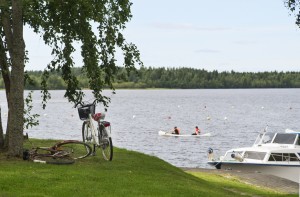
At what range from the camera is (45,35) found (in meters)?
19.5

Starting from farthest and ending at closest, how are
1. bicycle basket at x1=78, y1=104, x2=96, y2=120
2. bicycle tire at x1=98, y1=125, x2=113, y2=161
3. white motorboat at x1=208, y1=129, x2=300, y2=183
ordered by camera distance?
white motorboat at x1=208, y1=129, x2=300, y2=183, bicycle basket at x1=78, y1=104, x2=96, y2=120, bicycle tire at x1=98, y1=125, x2=113, y2=161

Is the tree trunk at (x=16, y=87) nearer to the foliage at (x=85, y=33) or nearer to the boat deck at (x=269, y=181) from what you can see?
the foliage at (x=85, y=33)

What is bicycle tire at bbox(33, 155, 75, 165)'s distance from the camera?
16.9 m

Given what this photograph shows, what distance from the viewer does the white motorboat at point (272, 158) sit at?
34.8m

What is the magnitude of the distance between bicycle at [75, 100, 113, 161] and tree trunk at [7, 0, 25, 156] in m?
2.21

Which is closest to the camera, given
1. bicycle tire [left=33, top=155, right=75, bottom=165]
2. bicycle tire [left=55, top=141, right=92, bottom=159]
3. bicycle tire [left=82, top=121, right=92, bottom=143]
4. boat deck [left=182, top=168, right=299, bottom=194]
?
bicycle tire [left=33, top=155, right=75, bottom=165]

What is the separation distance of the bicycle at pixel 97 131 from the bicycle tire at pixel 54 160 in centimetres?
120

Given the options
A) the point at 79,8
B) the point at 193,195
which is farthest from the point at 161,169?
the point at 79,8

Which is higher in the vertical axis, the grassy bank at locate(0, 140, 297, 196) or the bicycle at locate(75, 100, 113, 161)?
the bicycle at locate(75, 100, 113, 161)

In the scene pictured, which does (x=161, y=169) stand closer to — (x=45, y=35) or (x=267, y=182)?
(x=45, y=35)

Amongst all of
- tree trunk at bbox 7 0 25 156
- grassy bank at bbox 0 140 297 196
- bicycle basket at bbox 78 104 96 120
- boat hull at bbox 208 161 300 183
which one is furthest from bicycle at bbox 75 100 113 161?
boat hull at bbox 208 161 300 183

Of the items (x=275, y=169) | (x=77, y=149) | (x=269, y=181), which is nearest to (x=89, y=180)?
(x=77, y=149)

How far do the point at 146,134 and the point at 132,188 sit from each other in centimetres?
6748

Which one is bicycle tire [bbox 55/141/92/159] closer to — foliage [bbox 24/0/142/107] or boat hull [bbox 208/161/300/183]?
foliage [bbox 24/0/142/107]
